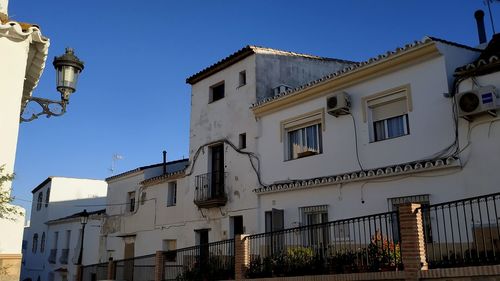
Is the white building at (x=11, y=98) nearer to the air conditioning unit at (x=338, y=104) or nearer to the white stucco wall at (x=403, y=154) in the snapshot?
the air conditioning unit at (x=338, y=104)

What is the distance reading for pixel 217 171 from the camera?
17.9 meters

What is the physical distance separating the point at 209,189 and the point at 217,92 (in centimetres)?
400

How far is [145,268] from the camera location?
17.5m

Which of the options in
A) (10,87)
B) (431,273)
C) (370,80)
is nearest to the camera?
(10,87)

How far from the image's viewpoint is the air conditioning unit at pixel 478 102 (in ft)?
32.4

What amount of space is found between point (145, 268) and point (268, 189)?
5.99 meters

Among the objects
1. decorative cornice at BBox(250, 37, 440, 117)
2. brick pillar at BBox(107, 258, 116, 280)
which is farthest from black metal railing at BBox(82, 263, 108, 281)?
decorative cornice at BBox(250, 37, 440, 117)

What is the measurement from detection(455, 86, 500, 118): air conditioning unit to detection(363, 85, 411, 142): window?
176 cm

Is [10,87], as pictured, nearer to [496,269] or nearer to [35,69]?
[35,69]

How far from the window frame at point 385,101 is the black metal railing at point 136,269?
8.82m

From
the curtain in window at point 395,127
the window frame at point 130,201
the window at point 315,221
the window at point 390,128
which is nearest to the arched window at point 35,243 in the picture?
the window frame at point 130,201

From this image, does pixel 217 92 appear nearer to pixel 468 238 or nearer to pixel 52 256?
pixel 468 238

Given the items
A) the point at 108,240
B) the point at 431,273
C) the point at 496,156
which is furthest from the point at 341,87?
the point at 108,240

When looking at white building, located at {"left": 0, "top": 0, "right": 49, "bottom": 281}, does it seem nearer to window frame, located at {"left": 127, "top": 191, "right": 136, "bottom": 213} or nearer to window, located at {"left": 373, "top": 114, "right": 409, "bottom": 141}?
window, located at {"left": 373, "top": 114, "right": 409, "bottom": 141}
